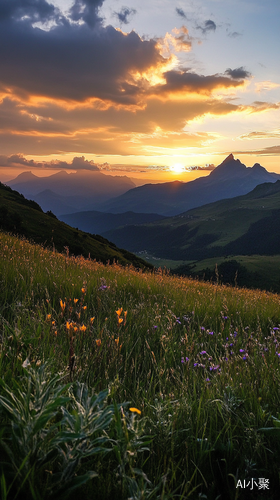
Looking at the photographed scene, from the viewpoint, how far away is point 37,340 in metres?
2.74

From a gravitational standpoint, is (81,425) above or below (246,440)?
→ above

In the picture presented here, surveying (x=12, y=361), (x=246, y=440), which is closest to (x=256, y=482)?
(x=246, y=440)

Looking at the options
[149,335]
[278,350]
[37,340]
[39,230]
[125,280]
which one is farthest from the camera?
[39,230]

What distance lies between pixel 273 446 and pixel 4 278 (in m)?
4.55

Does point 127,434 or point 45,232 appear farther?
point 45,232

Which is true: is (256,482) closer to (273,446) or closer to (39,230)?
(273,446)

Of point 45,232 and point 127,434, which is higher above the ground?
point 127,434

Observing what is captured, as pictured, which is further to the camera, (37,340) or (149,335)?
(149,335)

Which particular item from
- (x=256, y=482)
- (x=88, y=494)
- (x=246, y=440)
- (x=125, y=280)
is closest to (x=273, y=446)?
(x=246, y=440)

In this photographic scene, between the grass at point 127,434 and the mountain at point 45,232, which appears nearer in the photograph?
the grass at point 127,434

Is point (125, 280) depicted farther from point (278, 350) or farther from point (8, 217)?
point (8, 217)

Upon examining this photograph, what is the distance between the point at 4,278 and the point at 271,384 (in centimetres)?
434

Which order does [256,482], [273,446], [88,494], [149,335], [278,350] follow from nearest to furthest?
[88,494] < [256,482] < [273,446] < [278,350] < [149,335]

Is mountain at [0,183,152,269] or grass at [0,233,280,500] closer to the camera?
grass at [0,233,280,500]
